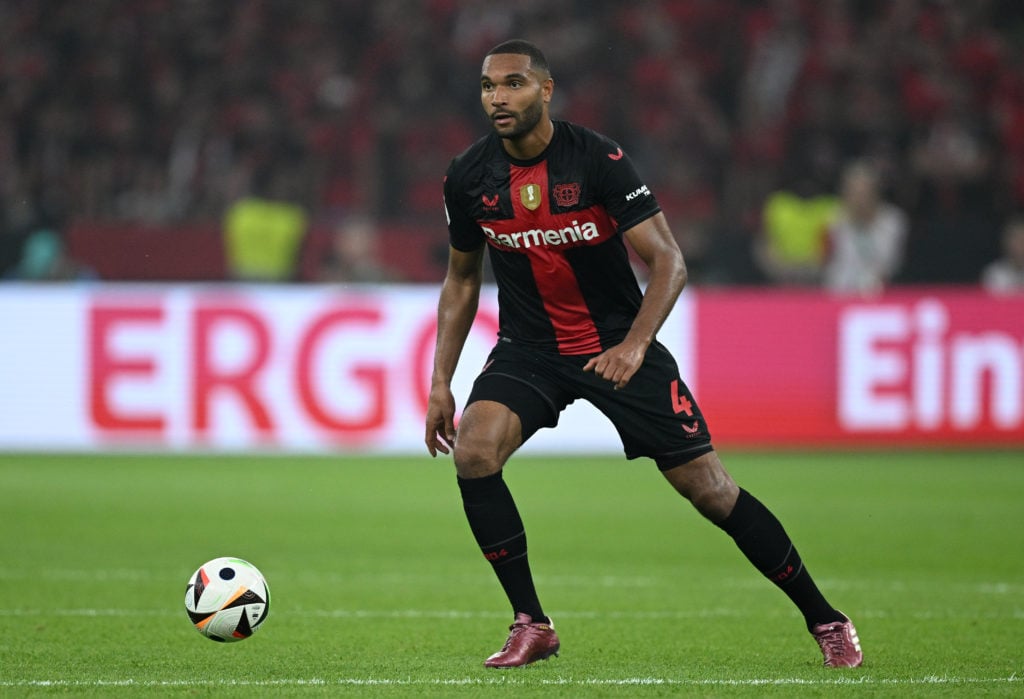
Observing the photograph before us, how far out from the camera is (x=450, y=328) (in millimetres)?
5668

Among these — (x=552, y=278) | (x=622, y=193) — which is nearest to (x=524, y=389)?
(x=552, y=278)

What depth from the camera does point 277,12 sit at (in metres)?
18.2

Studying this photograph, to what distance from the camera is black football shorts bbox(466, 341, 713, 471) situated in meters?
5.31

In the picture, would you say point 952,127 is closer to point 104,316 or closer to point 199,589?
point 104,316

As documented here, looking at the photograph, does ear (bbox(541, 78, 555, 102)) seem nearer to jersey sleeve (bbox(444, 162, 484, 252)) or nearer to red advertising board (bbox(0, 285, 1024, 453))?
jersey sleeve (bbox(444, 162, 484, 252))

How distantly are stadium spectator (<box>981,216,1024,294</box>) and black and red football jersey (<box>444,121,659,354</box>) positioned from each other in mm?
9536

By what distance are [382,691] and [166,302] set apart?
921 centimetres

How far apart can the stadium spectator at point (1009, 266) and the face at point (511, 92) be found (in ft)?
32.3

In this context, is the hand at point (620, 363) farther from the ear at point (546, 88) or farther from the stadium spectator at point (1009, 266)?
the stadium spectator at point (1009, 266)

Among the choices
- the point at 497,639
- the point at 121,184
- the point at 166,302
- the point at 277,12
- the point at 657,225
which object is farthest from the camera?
the point at 277,12

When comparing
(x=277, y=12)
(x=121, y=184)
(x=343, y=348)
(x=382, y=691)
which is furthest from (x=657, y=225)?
(x=277, y=12)

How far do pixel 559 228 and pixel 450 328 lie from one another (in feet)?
1.95

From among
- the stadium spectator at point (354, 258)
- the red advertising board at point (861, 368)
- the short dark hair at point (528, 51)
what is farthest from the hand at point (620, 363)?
the stadium spectator at point (354, 258)

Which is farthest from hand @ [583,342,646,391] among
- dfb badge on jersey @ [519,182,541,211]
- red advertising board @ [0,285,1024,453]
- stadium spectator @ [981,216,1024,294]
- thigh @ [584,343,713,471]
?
stadium spectator @ [981,216,1024,294]
